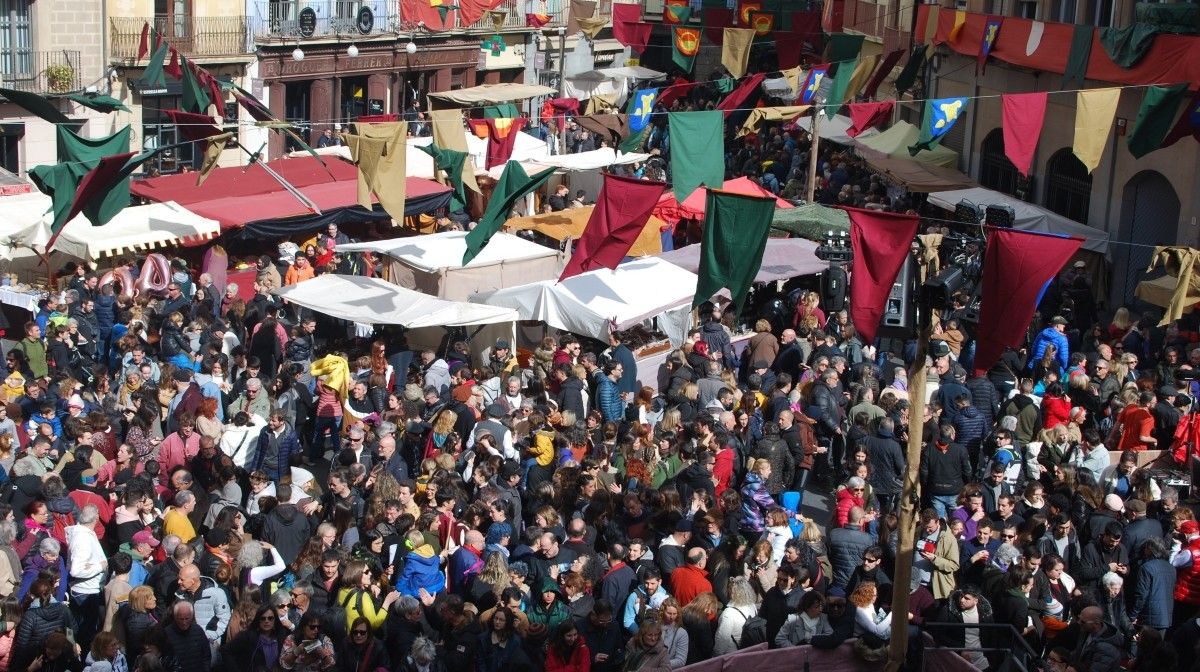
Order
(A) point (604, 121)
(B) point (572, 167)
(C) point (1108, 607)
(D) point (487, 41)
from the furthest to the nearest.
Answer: (D) point (487, 41) → (A) point (604, 121) → (B) point (572, 167) → (C) point (1108, 607)

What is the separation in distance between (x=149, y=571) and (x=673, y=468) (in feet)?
14.6

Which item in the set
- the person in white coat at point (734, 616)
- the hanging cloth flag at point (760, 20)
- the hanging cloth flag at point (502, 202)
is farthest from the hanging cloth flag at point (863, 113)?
the hanging cloth flag at point (760, 20)

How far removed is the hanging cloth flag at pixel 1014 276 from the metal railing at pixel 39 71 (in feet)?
71.8

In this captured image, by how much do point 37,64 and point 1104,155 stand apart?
65.0 ft

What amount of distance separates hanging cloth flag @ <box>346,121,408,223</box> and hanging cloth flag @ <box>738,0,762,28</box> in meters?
25.4

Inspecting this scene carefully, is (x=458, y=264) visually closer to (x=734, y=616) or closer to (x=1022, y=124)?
(x=1022, y=124)

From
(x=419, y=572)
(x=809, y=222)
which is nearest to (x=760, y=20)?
(x=809, y=222)

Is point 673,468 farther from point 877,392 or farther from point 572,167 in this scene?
point 572,167

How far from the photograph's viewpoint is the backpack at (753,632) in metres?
9.62

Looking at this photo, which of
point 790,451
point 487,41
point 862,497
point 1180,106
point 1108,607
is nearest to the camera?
point 1108,607

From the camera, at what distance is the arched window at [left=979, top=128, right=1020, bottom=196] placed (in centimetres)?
2730

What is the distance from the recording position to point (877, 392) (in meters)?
15.4

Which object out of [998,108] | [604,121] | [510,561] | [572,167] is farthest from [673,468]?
[604,121]

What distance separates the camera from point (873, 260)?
38.6ft
